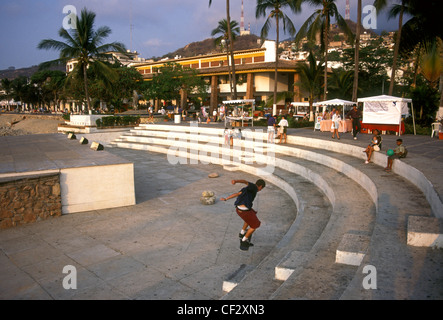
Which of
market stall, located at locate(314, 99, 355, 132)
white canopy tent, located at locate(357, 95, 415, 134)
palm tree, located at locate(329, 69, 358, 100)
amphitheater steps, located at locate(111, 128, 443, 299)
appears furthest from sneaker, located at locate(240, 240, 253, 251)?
palm tree, located at locate(329, 69, 358, 100)

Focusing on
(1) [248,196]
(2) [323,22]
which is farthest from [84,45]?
(1) [248,196]

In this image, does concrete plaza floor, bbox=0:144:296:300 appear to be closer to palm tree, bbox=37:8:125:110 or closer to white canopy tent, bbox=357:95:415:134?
white canopy tent, bbox=357:95:415:134

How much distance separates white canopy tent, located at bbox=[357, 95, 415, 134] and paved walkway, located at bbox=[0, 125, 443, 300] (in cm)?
574

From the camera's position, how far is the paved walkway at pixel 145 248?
5.10 m

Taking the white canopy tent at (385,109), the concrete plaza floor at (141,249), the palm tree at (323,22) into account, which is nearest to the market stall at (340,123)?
the white canopy tent at (385,109)

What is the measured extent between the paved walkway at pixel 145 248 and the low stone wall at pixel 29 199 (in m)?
0.29

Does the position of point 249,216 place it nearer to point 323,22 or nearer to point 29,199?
point 29,199

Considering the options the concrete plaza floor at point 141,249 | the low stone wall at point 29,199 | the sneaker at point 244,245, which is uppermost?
the low stone wall at point 29,199

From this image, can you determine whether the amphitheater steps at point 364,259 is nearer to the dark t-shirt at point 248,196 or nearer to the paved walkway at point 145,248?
the paved walkway at point 145,248

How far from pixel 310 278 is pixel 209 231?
3.86 meters

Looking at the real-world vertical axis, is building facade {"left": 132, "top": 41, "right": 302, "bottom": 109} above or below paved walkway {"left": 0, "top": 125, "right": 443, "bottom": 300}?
above

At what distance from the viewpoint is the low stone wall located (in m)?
7.93
